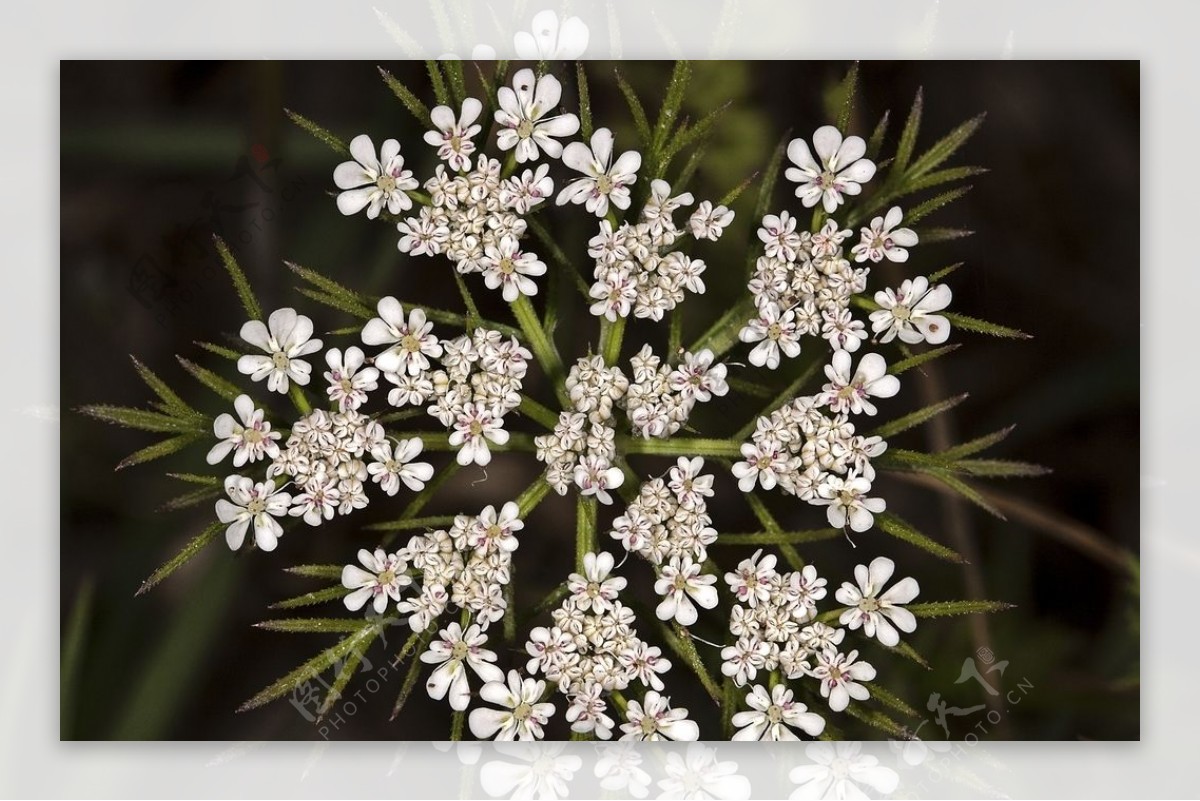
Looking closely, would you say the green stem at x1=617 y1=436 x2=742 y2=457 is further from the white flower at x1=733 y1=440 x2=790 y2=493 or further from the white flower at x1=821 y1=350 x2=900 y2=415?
the white flower at x1=821 y1=350 x2=900 y2=415

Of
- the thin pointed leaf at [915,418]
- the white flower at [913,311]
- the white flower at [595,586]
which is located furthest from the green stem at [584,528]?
the white flower at [913,311]

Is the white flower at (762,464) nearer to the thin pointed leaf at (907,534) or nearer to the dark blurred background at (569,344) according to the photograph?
the dark blurred background at (569,344)

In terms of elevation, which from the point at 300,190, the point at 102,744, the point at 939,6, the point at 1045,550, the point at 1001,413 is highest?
the point at 939,6

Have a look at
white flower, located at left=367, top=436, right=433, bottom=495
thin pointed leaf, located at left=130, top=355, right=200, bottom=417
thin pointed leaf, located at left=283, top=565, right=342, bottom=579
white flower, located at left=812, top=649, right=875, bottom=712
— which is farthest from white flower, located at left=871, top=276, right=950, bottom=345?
thin pointed leaf, located at left=130, top=355, right=200, bottom=417

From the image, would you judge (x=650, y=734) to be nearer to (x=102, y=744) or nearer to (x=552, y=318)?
(x=552, y=318)

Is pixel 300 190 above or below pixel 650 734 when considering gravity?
above

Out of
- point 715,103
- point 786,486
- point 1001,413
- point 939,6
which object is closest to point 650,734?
point 786,486

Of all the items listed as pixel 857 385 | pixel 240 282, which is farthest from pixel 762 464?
pixel 240 282
